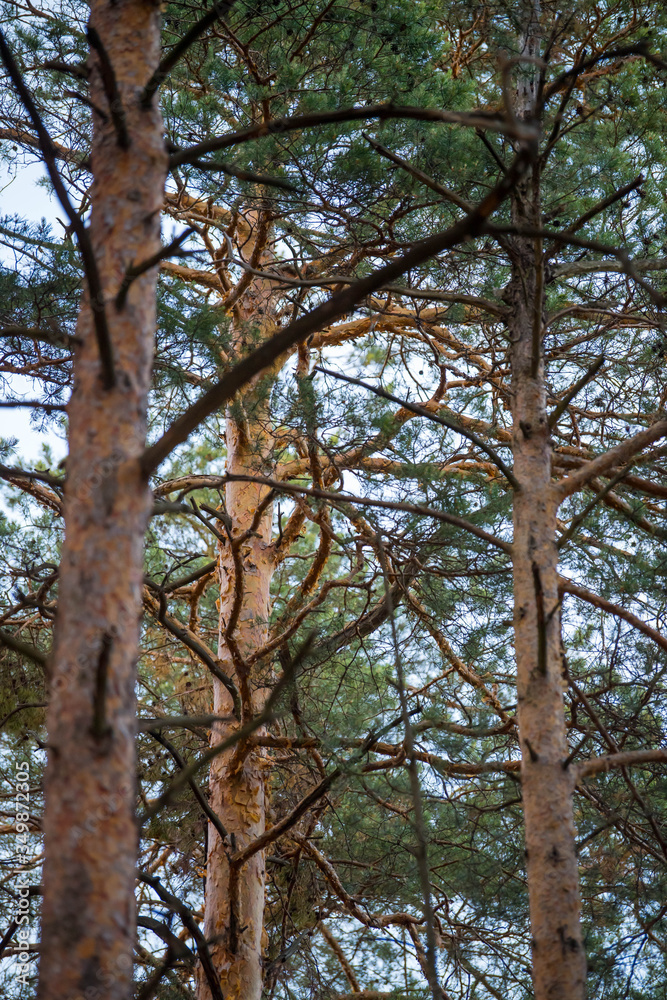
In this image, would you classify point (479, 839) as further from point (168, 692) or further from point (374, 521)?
point (168, 692)

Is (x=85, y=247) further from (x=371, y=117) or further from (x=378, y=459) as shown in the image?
(x=378, y=459)

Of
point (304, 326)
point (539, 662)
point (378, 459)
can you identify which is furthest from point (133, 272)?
point (378, 459)

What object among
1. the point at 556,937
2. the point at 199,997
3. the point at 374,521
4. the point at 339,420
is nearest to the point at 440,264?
the point at 339,420

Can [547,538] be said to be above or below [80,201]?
below

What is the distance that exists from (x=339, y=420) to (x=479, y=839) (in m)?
2.45

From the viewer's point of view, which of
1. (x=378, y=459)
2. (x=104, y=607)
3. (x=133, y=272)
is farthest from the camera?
(x=378, y=459)

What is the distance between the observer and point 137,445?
1.50m

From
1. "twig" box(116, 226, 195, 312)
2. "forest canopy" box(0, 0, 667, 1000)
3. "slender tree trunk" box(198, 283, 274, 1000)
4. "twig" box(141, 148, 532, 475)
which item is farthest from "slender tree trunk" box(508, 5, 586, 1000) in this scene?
"twig" box(116, 226, 195, 312)

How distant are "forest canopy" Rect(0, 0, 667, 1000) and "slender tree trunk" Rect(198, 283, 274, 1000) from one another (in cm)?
2

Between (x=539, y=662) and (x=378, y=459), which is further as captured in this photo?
(x=378, y=459)

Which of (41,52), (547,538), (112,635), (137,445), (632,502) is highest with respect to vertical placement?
(41,52)

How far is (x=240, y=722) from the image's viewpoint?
13.1 feet

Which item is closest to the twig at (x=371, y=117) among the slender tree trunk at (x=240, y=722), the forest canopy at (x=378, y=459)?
the forest canopy at (x=378, y=459)

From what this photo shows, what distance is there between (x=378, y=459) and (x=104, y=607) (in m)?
3.90
